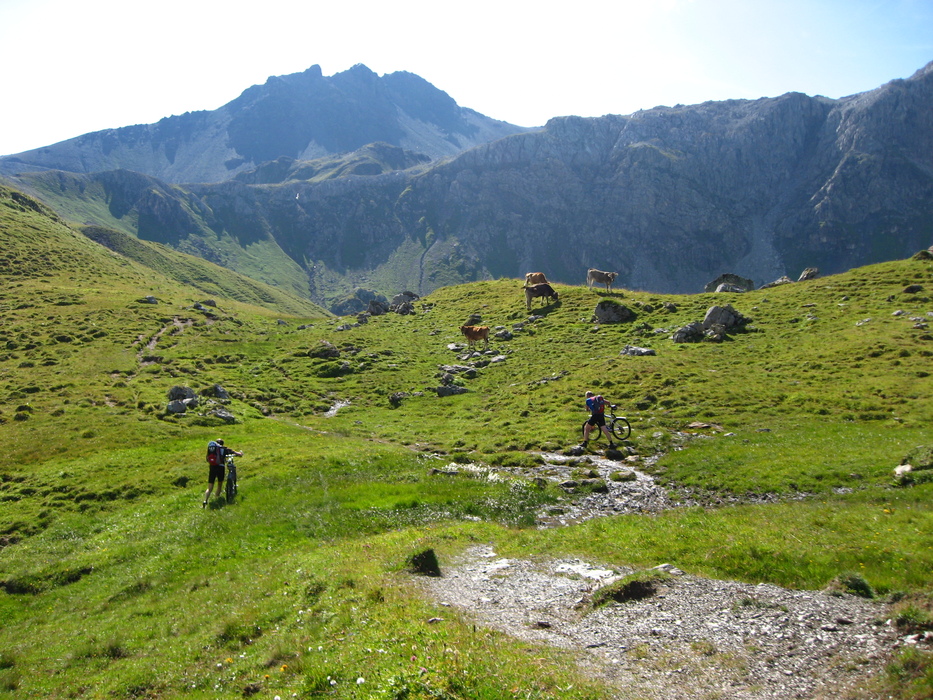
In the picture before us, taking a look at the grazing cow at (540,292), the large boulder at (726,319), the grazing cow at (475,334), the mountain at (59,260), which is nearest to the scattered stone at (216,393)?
the grazing cow at (475,334)

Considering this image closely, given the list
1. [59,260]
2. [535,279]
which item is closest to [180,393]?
[535,279]

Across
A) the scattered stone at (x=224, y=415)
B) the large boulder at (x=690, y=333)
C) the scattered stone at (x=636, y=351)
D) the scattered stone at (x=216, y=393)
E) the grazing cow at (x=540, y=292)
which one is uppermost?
the grazing cow at (x=540, y=292)

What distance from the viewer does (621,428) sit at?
31.9 m

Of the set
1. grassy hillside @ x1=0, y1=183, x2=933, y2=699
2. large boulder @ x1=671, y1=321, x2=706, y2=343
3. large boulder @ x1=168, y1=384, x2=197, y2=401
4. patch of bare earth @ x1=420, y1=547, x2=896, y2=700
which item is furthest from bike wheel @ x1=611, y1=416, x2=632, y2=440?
large boulder @ x1=168, y1=384, x2=197, y2=401

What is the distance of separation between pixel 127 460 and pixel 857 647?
119 ft

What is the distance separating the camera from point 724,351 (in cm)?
4531

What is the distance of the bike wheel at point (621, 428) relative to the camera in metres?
31.9

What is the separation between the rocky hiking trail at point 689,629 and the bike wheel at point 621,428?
1547cm

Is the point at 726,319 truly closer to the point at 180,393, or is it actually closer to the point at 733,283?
the point at 733,283

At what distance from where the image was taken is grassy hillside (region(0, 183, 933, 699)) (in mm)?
12594

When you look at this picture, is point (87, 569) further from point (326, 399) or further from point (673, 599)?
point (326, 399)

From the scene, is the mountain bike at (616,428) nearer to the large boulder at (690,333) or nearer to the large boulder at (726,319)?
the large boulder at (690,333)

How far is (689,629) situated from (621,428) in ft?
67.8

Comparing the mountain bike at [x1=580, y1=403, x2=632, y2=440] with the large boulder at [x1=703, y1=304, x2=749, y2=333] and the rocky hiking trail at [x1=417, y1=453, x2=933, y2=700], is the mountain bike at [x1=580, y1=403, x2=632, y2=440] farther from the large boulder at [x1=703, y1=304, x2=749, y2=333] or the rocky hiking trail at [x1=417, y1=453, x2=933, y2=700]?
the large boulder at [x1=703, y1=304, x2=749, y2=333]
